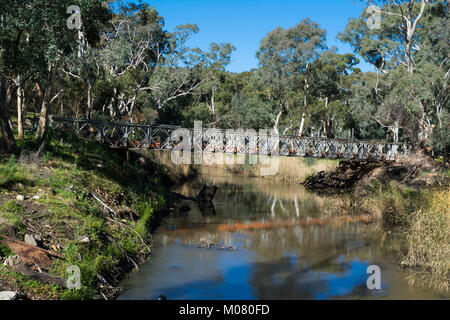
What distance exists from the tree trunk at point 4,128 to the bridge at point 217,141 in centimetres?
534

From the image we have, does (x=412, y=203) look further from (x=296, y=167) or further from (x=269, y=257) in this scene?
(x=296, y=167)

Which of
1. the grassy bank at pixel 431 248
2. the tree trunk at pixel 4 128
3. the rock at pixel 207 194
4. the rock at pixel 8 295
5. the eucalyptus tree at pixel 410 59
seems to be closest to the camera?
the rock at pixel 8 295

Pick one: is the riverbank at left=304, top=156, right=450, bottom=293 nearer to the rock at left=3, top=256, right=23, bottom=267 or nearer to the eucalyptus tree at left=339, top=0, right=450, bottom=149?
the eucalyptus tree at left=339, top=0, right=450, bottom=149

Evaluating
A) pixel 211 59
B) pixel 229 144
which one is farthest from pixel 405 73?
pixel 211 59

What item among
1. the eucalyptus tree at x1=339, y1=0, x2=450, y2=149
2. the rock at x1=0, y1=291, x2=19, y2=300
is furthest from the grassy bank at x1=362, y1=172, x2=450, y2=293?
the eucalyptus tree at x1=339, y1=0, x2=450, y2=149

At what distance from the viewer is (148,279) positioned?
9.49 meters

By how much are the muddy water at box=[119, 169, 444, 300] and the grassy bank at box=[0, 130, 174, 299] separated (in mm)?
717

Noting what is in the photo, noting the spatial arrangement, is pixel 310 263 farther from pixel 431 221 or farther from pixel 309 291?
pixel 431 221

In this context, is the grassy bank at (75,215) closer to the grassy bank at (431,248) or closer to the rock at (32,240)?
the rock at (32,240)

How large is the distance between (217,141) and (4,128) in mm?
12663

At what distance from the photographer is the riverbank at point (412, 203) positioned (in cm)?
1009

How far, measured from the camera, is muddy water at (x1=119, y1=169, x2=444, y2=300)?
30.2ft

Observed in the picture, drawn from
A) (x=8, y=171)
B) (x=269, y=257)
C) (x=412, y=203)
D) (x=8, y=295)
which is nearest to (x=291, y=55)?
(x=412, y=203)

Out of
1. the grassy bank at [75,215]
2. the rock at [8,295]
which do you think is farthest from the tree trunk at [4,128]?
the rock at [8,295]
